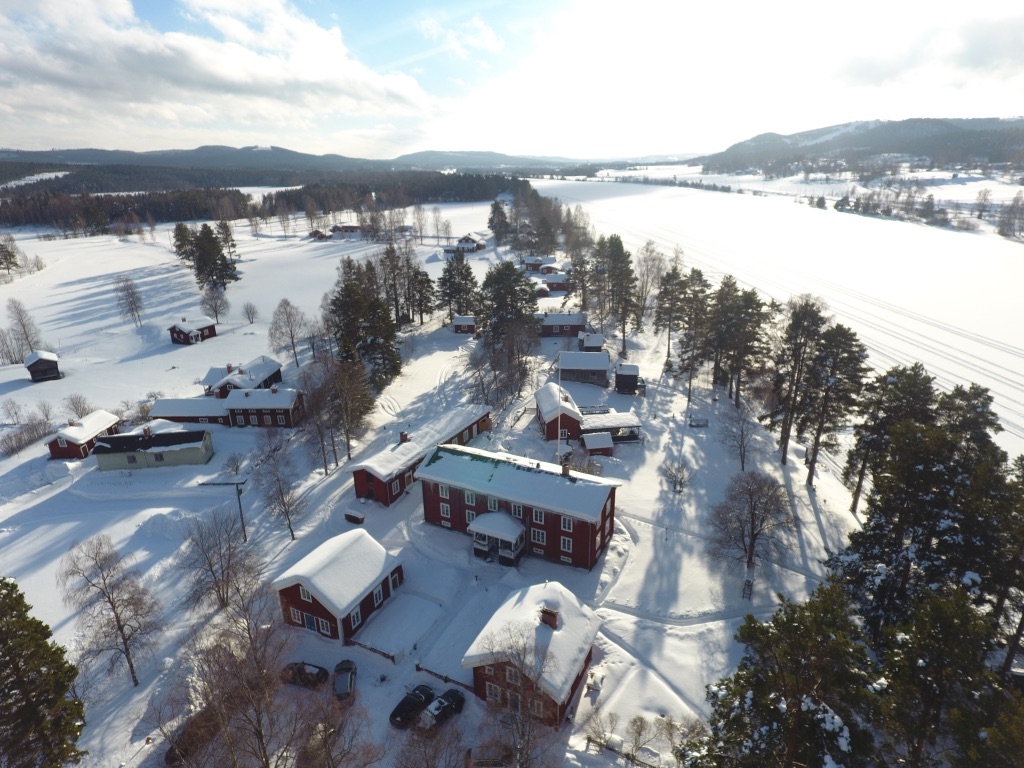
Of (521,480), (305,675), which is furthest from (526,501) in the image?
(305,675)

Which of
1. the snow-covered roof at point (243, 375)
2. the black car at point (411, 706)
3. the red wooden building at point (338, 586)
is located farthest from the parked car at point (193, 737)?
the snow-covered roof at point (243, 375)

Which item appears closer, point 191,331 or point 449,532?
point 449,532

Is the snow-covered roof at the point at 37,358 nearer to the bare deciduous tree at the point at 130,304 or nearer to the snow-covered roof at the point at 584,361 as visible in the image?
the bare deciduous tree at the point at 130,304

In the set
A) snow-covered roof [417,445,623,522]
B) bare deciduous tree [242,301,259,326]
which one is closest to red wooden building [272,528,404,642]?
snow-covered roof [417,445,623,522]

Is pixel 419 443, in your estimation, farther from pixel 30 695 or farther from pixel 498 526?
pixel 30 695

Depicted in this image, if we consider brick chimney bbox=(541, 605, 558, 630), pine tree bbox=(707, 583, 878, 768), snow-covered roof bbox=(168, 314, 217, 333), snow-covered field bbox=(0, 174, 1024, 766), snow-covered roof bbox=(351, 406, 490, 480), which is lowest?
snow-covered field bbox=(0, 174, 1024, 766)

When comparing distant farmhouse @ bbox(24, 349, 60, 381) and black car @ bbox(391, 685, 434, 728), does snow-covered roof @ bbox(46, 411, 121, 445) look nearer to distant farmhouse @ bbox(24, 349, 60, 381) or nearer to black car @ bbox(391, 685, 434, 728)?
distant farmhouse @ bbox(24, 349, 60, 381)

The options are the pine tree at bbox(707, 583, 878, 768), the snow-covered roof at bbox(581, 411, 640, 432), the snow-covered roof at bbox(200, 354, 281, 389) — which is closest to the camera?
the pine tree at bbox(707, 583, 878, 768)
